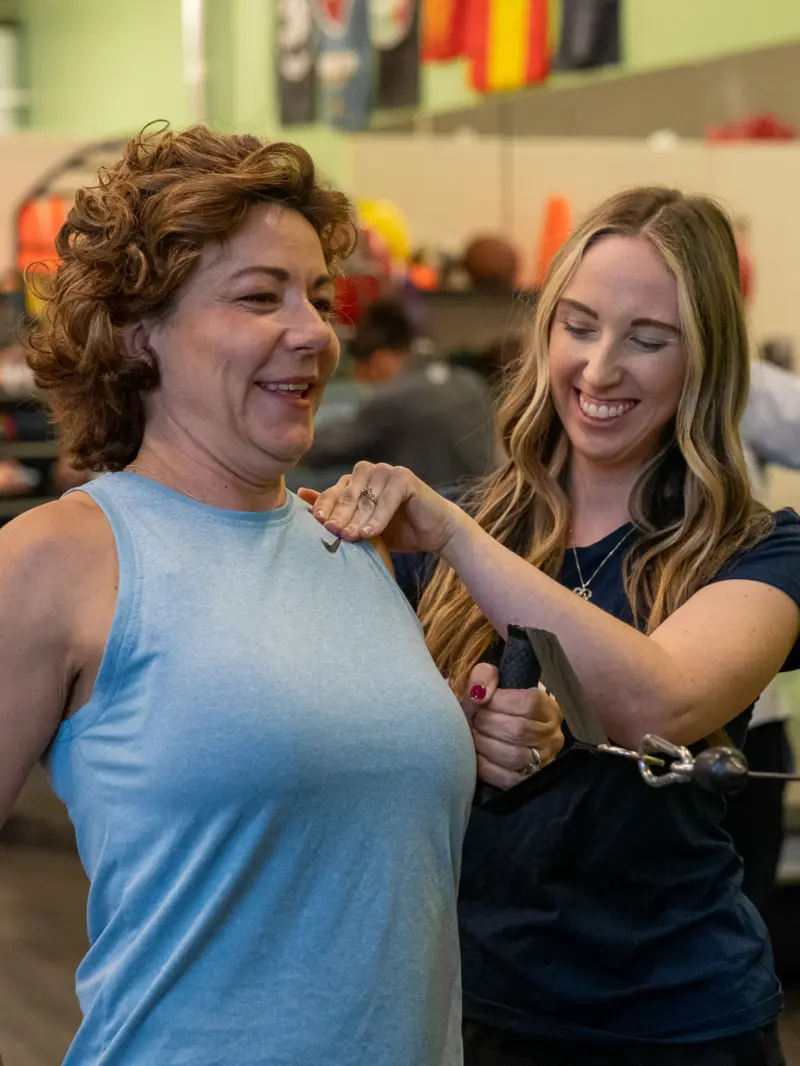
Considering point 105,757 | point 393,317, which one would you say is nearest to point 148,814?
point 105,757

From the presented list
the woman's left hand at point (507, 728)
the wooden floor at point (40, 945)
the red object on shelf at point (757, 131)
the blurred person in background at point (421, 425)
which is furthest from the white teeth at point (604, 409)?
the red object on shelf at point (757, 131)

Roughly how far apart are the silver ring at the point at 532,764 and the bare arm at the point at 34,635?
1.50ft

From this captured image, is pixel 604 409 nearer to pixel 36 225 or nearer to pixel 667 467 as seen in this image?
pixel 667 467

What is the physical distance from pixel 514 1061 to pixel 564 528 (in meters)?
0.58

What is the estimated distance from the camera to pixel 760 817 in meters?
2.52

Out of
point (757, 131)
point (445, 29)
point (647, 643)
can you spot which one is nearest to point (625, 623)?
point (647, 643)

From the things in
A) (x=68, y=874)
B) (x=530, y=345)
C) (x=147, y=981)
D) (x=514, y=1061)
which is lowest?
(x=68, y=874)

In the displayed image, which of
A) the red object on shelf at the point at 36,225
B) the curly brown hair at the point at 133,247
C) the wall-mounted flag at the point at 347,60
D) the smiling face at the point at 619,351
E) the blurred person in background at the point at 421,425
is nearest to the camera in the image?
the curly brown hair at the point at 133,247

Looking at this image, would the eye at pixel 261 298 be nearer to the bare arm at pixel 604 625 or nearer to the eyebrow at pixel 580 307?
the bare arm at pixel 604 625

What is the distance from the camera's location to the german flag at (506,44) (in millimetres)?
6457

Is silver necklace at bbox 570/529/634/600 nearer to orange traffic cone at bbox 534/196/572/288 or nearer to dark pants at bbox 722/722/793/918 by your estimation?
dark pants at bbox 722/722/793/918

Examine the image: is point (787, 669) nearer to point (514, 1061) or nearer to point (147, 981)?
point (514, 1061)

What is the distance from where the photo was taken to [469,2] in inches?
270

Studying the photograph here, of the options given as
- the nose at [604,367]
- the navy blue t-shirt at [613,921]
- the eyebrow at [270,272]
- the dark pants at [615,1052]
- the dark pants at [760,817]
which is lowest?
the dark pants at [760,817]
